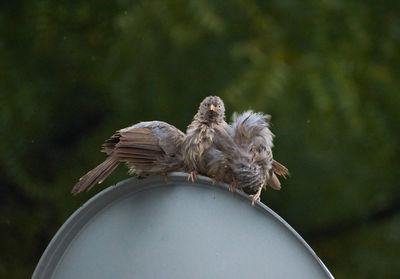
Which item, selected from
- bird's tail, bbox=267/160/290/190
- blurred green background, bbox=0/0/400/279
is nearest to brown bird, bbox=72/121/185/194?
bird's tail, bbox=267/160/290/190

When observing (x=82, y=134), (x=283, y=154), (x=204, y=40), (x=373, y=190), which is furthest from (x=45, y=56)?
(x=373, y=190)

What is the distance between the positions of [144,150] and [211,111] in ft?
1.12

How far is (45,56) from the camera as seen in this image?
454 cm

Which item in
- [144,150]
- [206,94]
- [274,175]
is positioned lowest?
[144,150]

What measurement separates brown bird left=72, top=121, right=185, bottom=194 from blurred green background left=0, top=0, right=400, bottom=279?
4.06ft

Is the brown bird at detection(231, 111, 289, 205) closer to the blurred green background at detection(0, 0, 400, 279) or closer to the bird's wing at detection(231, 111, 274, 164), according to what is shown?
the bird's wing at detection(231, 111, 274, 164)

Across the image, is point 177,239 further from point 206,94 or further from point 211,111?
point 206,94

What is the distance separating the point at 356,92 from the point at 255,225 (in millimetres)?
2618

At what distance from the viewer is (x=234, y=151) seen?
2553mm

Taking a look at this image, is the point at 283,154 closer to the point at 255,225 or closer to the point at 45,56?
the point at 45,56

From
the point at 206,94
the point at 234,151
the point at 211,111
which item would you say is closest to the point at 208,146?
the point at 234,151

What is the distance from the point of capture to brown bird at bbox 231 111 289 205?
2.51m

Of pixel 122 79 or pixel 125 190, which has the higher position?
pixel 122 79

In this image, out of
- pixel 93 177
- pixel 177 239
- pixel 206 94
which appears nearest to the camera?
pixel 177 239
